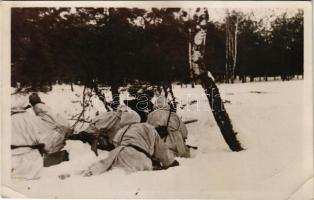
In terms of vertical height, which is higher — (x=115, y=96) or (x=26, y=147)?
(x=115, y=96)

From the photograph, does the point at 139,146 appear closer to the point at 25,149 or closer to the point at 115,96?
the point at 115,96

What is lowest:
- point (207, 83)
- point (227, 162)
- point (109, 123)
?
point (227, 162)

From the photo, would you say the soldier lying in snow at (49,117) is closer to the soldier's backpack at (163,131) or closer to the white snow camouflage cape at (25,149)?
the white snow camouflage cape at (25,149)

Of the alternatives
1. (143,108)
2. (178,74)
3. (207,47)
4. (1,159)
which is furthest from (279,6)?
(1,159)

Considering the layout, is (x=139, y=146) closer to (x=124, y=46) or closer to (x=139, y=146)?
(x=139, y=146)

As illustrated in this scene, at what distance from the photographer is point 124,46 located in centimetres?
108

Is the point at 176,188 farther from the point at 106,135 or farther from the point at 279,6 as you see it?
the point at 279,6

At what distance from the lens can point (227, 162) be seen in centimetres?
109

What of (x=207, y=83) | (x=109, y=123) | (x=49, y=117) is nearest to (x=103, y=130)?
(x=109, y=123)

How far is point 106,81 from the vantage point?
Answer: 1.10 m

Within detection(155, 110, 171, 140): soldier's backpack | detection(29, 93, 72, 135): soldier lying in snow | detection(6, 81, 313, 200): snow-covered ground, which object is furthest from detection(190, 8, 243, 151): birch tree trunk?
detection(29, 93, 72, 135): soldier lying in snow

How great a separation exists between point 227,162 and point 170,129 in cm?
19

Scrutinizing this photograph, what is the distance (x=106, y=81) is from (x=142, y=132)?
0.18 metres

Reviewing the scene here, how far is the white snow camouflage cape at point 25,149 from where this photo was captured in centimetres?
109
